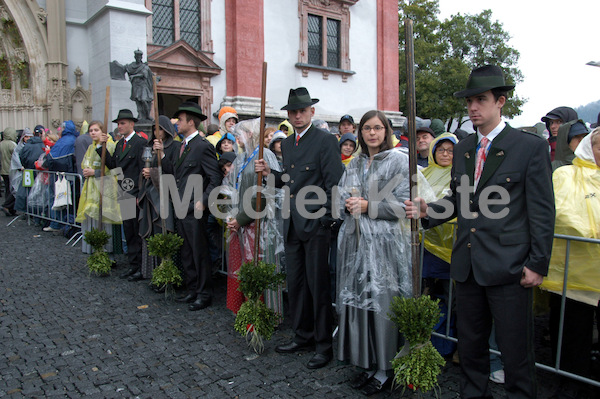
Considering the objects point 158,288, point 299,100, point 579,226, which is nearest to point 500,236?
point 579,226

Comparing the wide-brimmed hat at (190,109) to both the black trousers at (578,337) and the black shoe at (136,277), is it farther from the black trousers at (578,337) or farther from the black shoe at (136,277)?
the black trousers at (578,337)

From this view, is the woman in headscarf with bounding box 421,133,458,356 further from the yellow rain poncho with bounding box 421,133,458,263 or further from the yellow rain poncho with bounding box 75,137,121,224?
the yellow rain poncho with bounding box 75,137,121,224

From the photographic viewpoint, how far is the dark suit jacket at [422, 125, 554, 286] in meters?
2.63

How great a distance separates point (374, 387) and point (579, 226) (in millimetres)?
1782

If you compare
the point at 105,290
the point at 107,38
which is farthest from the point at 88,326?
the point at 107,38

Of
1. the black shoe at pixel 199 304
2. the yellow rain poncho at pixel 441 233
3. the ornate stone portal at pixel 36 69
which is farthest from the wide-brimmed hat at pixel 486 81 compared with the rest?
the ornate stone portal at pixel 36 69

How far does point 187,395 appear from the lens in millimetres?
3393

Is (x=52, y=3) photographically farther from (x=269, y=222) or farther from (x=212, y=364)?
(x=212, y=364)

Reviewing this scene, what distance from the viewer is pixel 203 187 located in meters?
5.40

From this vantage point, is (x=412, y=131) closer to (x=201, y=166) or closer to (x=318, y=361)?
(x=318, y=361)

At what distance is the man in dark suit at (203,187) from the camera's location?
17.4 feet

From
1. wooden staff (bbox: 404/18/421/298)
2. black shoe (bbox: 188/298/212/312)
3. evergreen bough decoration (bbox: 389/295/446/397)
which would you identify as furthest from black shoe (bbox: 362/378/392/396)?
black shoe (bbox: 188/298/212/312)

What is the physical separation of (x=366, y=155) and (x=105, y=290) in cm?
386

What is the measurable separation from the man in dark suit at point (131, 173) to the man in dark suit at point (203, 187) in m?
1.10
